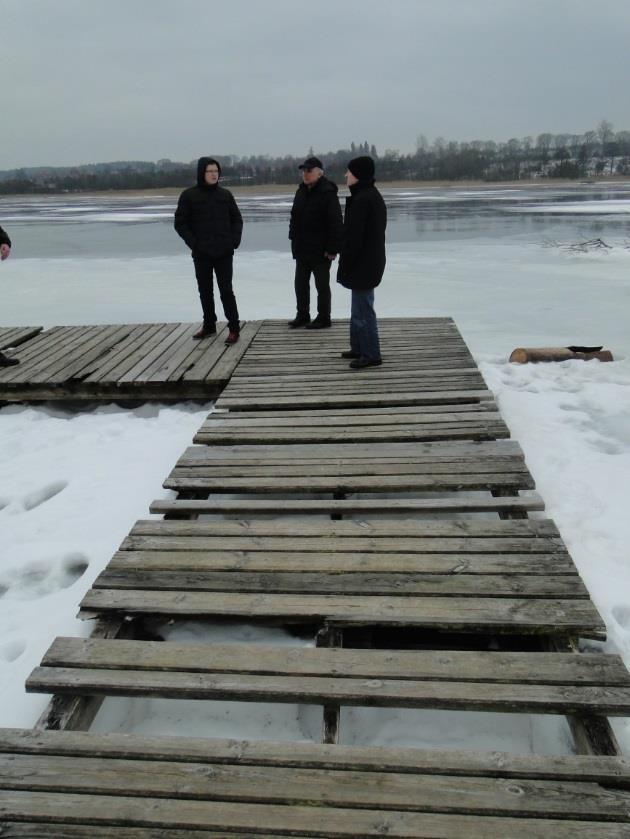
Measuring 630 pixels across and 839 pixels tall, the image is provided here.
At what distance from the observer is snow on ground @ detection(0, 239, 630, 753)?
1952 millimetres

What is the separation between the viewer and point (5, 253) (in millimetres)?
4941

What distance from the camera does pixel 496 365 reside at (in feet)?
18.9

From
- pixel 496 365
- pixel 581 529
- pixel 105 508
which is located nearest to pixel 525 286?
pixel 496 365

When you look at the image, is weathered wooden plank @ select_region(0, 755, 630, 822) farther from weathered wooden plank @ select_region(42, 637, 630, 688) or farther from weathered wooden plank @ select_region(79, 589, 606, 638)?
weathered wooden plank @ select_region(79, 589, 606, 638)

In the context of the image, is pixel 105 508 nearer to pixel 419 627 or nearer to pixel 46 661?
pixel 46 661

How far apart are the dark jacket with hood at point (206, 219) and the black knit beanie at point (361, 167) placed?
138 cm

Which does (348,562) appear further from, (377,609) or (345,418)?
(345,418)

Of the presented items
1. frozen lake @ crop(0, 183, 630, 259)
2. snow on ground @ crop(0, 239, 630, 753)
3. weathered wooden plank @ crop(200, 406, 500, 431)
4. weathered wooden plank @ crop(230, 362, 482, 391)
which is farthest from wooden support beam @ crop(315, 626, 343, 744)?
frozen lake @ crop(0, 183, 630, 259)

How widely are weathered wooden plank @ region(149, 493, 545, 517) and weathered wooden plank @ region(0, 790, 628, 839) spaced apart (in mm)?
1407

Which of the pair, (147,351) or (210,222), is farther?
(147,351)

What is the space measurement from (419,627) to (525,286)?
8273mm

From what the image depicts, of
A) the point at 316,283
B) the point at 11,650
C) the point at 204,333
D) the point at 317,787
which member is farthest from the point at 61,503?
the point at 316,283

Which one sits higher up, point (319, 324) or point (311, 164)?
point (311, 164)

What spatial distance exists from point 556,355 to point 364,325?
6.84ft
